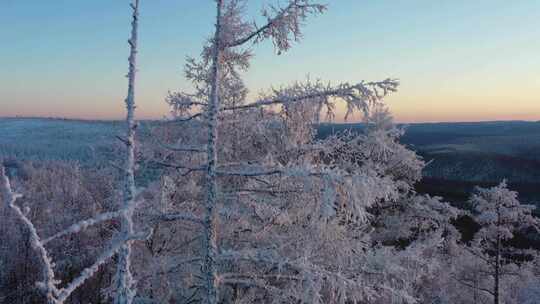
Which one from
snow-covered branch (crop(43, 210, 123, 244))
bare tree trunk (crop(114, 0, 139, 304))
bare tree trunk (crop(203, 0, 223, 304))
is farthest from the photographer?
bare tree trunk (crop(203, 0, 223, 304))

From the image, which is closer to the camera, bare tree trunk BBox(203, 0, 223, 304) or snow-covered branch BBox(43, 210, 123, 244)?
snow-covered branch BBox(43, 210, 123, 244)

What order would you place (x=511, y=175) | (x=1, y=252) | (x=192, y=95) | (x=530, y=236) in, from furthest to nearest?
(x=511, y=175), (x=530, y=236), (x=1, y=252), (x=192, y=95)

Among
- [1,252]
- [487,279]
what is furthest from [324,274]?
[1,252]

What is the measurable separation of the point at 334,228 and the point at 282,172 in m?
3.00

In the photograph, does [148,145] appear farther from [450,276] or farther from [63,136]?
[63,136]

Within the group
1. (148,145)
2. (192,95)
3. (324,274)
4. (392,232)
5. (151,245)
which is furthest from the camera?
(392,232)

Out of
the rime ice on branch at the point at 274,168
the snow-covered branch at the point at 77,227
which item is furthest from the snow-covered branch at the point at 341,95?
the snow-covered branch at the point at 77,227

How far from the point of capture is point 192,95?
8.66 meters

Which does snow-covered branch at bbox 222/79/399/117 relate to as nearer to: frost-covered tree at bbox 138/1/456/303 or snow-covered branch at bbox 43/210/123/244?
frost-covered tree at bbox 138/1/456/303

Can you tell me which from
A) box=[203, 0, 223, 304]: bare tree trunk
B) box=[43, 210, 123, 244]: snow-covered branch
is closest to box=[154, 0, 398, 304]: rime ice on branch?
box=[203, 0, 223, 304]: bare tree trunk

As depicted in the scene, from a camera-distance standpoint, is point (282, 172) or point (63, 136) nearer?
point (282, 172)

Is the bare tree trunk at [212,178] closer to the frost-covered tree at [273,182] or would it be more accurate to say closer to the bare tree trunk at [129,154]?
the frost-covered tree at [273,182]

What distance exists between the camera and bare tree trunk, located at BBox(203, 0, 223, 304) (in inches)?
233

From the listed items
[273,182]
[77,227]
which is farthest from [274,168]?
[77,227]
